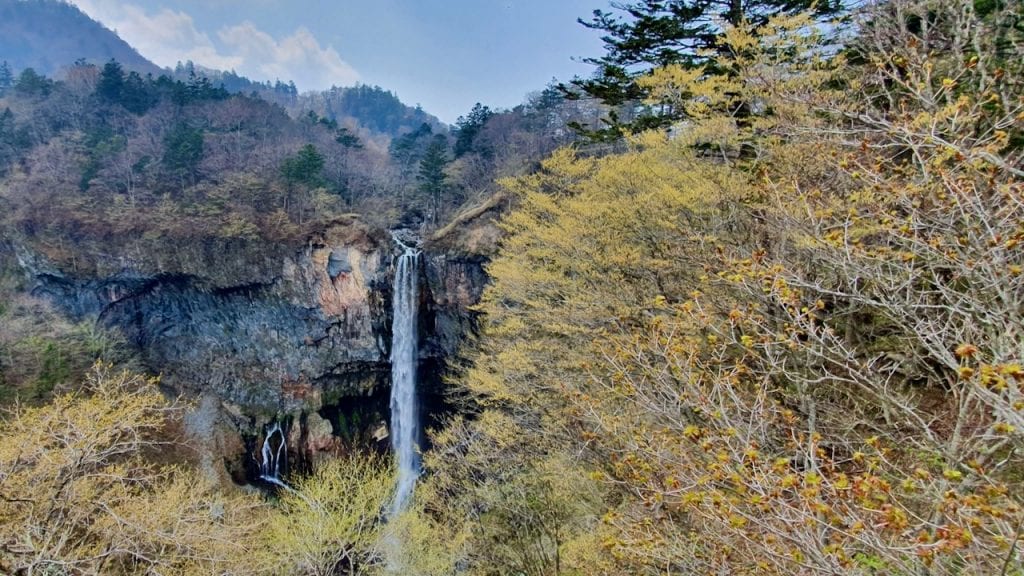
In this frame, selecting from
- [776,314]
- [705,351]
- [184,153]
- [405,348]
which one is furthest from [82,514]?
[184,153]

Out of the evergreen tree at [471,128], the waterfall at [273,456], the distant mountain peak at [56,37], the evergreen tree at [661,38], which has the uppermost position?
the distant mountain peak at [56,37]

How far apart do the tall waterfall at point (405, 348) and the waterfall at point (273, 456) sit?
5116mm

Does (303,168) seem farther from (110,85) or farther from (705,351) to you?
(705,351)

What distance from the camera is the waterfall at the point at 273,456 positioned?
1995cm

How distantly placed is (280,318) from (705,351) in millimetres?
20424

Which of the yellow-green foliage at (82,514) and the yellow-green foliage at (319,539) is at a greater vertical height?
the yellow-green foliage at (82,514)

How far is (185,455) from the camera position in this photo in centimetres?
1725

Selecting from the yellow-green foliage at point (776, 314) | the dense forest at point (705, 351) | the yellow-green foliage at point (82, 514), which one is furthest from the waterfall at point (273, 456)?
the yellow-green foliage at point (776, 314)

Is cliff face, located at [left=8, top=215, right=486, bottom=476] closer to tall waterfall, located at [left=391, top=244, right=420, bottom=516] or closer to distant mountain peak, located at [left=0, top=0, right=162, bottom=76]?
tall waterfall, located at [left=391, top=244, right=420, bottom=516]

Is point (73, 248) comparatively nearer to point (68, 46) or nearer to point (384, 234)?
point (384, 234)

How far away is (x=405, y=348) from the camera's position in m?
21.3

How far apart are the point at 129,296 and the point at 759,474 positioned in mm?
26848

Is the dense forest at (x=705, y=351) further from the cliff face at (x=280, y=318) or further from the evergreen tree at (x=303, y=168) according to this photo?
the evergreen tree at (x=303, y=168)

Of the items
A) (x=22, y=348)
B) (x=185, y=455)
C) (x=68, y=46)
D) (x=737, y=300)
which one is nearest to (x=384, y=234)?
(x=185, y=455)
